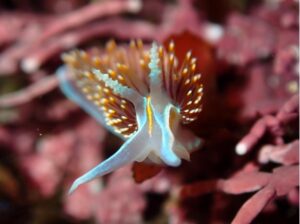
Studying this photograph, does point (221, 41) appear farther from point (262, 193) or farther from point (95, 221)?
point (95, 221)

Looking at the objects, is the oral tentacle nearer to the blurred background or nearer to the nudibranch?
the nudibranch

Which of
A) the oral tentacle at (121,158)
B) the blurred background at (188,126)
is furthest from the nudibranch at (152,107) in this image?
the blurred background at (188,126)

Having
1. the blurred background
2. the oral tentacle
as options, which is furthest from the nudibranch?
the blurred background

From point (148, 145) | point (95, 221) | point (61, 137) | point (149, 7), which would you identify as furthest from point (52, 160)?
point (148, 145)

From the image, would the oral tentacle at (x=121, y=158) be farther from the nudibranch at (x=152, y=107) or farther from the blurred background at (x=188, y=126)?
the blurred background at (x=188, y=126)

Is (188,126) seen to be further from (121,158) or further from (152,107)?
(121,158)

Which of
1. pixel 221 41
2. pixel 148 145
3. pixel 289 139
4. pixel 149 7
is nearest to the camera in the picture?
pixel 148 145

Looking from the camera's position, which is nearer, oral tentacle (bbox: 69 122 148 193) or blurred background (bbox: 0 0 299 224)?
oral tentacle (bbox: 69 122 148 193)
